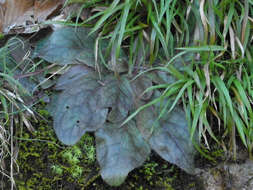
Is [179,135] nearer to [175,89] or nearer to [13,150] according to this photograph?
[175,89]

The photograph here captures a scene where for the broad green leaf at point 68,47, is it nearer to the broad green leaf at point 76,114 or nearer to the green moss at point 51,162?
the broad green leaf at point 76,114

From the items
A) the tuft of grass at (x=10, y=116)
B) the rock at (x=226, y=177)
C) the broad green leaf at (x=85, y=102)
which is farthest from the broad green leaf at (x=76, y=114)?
the rock at (x=226, y=177)

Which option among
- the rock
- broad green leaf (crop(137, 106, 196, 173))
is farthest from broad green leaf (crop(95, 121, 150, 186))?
the rock

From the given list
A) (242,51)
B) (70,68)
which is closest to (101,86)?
(70,68)

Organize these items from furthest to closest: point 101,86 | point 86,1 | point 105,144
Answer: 1. point 86,1
2. point 101,86
3. point 105,144

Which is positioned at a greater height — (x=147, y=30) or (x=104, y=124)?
(x=147, y=30)

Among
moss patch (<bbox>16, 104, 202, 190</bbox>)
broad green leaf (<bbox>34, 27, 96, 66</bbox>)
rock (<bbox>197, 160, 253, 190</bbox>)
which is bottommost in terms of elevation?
rock (<bbox>197, 160, 253, 190</bbox>)

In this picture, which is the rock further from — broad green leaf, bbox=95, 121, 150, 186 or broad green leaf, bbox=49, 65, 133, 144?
broad green leaf, bbox=49, 65, 133, 144
